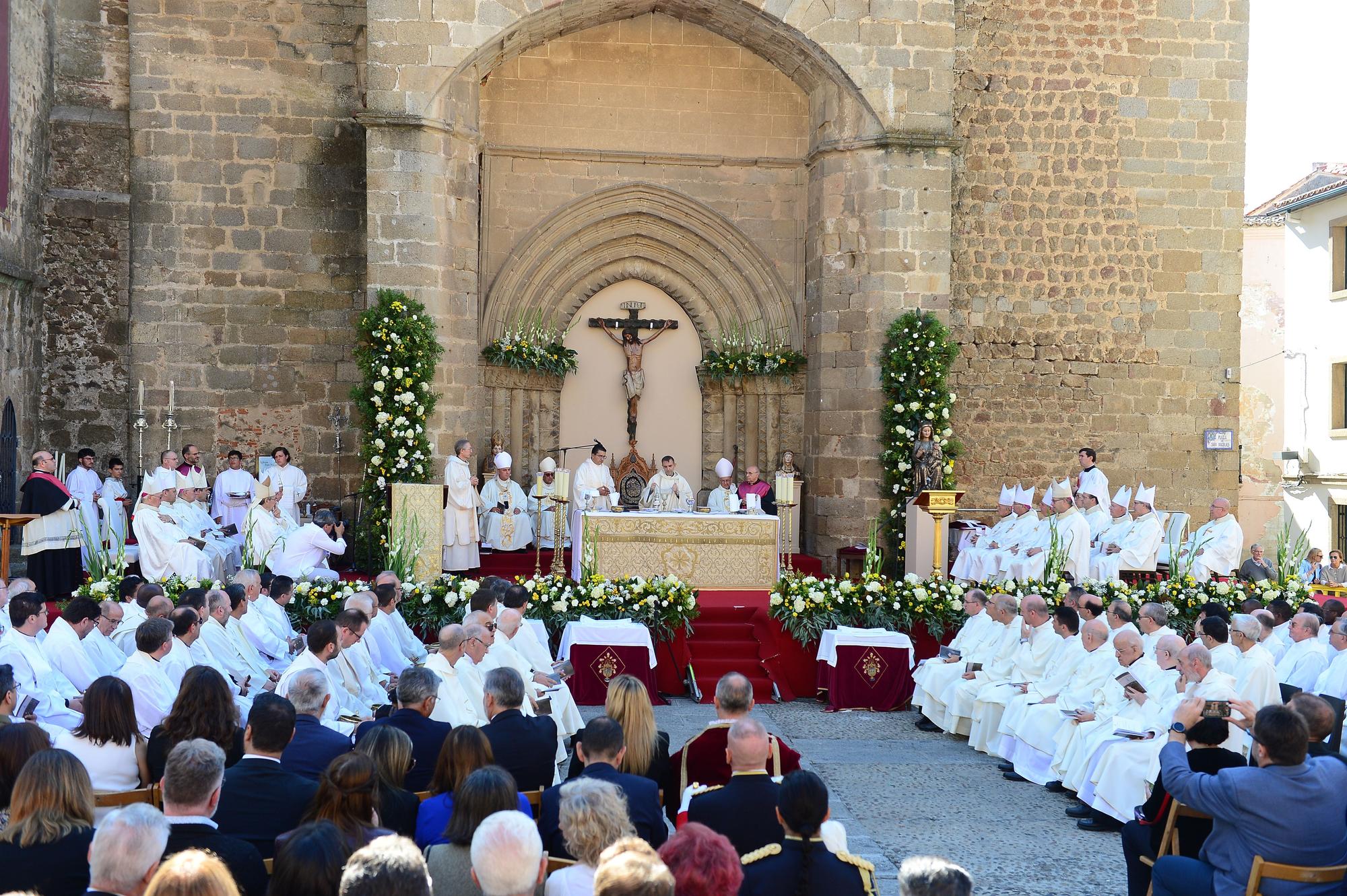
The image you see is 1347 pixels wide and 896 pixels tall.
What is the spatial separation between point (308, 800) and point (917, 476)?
11.3 meters

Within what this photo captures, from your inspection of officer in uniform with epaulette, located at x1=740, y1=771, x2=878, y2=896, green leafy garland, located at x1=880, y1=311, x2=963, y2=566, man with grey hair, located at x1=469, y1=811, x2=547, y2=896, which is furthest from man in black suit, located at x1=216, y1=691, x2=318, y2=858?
green leafy garland, located at x1=880, y1=311, x2=963, y2=566

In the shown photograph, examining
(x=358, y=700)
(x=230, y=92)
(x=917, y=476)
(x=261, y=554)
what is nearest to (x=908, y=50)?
(x=917, y=476)

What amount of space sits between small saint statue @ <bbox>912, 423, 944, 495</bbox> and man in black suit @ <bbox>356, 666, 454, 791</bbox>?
9916 millimetres

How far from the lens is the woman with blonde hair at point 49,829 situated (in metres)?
3.82

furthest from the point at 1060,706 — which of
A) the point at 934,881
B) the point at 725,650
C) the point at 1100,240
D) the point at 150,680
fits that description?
the point at 1100,240

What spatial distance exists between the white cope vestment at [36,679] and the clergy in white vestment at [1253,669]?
22.9ft

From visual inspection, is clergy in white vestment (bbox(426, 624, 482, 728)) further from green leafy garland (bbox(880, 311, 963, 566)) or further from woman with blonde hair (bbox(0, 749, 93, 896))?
green leafy garland (bbox(880, 311, 963, 566))

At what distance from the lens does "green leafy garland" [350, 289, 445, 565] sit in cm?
1420

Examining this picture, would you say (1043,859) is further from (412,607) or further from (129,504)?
(129,504)

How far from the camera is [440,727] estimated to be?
5.64 metres

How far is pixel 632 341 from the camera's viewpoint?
1711cm

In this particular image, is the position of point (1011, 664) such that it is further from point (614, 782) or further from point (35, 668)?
point (35, 668)

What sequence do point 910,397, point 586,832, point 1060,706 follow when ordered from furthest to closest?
point 910,397 → point 1060,706 → point 586,832

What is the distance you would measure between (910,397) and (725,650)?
513 cm
